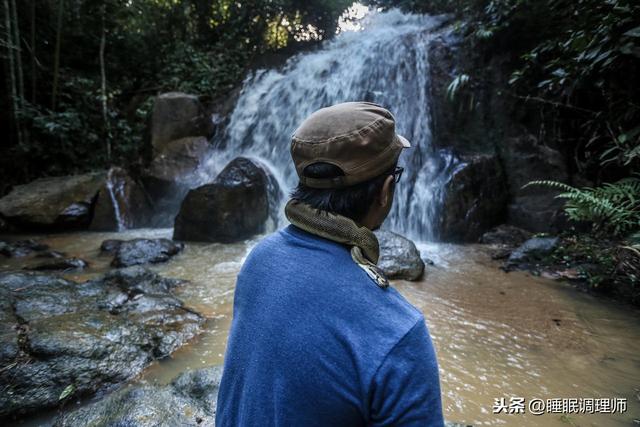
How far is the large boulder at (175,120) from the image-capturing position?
897cm

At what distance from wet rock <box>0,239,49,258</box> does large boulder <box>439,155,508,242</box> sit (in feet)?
22.5

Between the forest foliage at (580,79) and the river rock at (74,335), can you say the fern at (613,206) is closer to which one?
the forest foliage at (580,79)

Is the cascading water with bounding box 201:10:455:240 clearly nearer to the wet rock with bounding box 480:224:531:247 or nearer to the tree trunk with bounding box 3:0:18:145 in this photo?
the wet rock with bounding box 480:224:531:247

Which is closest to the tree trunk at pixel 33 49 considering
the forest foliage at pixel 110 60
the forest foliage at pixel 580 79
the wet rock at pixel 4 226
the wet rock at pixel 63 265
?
the forest foliage at pixel 110 60

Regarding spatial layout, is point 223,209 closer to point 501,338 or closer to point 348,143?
point 501,338

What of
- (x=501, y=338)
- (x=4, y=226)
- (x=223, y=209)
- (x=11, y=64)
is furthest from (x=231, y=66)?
(x=501, y=338)

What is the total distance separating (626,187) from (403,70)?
5.74 metres

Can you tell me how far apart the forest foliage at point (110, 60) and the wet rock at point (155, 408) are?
26.9 feet

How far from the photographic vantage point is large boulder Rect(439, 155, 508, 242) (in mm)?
6453

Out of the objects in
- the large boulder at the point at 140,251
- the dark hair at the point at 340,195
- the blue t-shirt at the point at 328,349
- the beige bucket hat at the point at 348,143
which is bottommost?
the large boulder at the point at 140,251

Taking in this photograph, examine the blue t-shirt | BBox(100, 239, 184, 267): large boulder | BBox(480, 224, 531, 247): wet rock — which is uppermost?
the blue t-shirt

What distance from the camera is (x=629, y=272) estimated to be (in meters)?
3.58

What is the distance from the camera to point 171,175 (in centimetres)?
820

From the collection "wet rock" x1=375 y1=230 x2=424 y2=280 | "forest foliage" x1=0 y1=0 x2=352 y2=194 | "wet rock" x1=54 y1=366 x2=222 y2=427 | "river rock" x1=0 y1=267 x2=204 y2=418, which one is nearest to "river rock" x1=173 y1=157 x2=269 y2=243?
"river rock" x1=0 y1=267 x2=204 y2=418
